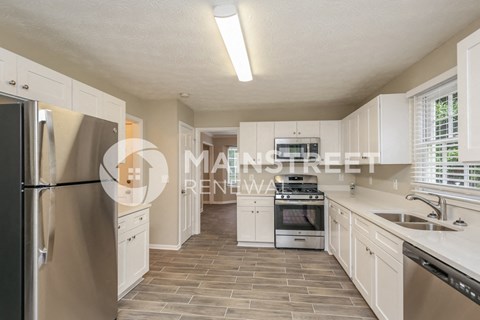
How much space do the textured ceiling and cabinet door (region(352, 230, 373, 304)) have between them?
72.7 inches

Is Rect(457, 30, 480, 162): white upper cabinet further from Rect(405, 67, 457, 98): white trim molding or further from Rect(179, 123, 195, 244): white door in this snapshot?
Rect(179, 123, 195, 244): white door

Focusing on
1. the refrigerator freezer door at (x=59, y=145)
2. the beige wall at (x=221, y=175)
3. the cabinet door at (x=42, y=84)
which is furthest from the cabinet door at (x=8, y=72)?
the beige wall at (x=221, y=175)

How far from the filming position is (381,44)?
217cm

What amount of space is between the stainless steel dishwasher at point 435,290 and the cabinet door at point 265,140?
2802 millimetres

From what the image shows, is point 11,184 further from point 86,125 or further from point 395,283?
point 395,283

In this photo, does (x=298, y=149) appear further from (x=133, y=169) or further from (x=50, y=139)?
(x=50, y=139)

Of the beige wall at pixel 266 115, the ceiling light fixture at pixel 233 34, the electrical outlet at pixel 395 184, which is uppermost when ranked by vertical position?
the ceiling light fixture at pixel 233 34

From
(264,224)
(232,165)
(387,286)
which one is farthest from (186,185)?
(232,165)

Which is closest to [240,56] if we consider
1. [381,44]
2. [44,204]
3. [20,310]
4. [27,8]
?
[381,44]

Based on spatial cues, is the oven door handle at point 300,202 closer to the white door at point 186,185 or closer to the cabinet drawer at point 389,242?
the white door at point 186,185

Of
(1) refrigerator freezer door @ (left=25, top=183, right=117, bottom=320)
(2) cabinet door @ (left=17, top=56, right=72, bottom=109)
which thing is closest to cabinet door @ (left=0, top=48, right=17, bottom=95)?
(2) cabinet door @ (left=17, top=56, right=72, bottom=109)

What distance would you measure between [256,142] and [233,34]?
2.58 metres

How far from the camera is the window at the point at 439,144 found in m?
2.01

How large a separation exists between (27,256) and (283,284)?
2.41 meters
